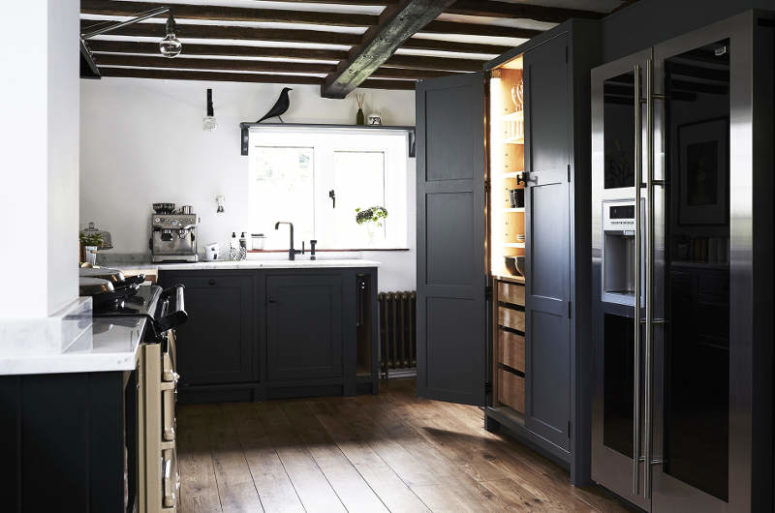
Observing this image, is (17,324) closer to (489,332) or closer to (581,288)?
(581,288)

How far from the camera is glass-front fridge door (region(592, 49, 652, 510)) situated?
2.88 meters

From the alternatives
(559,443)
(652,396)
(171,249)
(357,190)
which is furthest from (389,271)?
(652,396)

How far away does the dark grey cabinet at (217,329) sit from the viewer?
5156 mm

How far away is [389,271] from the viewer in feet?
20.6

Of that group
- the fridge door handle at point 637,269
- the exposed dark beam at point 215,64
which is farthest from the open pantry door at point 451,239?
the fridge door handle at point 637,269

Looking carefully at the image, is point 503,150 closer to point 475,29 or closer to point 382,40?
point 475,29

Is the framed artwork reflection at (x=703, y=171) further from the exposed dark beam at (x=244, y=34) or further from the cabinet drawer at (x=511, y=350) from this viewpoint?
the exposed dark beam at (x=244, y=34)

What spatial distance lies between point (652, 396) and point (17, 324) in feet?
7.24

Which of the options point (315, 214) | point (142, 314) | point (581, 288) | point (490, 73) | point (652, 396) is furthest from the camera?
point (315, 214)

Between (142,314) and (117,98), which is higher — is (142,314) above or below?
below

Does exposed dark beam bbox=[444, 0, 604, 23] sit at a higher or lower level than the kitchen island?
higher

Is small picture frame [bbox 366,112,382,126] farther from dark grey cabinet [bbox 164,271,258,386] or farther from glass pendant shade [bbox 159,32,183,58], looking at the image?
glass pendant shade [bbox 159,32,183,58]

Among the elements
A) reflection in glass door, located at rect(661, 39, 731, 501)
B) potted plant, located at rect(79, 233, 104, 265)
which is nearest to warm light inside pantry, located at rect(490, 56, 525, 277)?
reflection in glass door, located at rect(661, 39, 731, 501)

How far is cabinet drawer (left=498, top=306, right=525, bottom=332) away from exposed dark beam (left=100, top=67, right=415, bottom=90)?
2.55m
